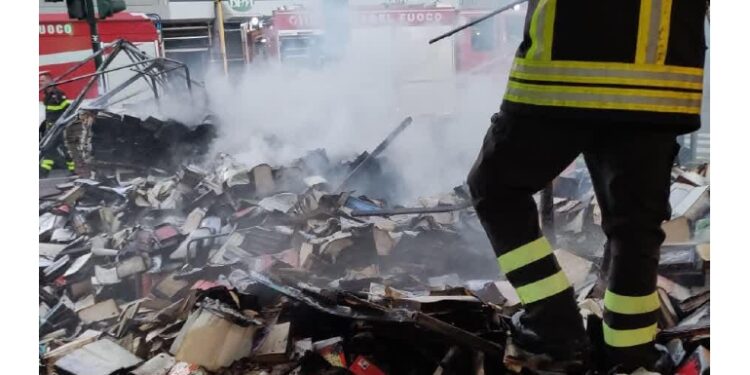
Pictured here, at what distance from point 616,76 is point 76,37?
1.80 meters

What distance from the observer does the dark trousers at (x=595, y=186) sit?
4.61 ft

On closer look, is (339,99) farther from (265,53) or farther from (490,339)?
(490,339)

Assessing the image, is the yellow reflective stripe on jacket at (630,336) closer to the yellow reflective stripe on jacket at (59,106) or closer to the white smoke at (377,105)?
the white smoke at (377,105)

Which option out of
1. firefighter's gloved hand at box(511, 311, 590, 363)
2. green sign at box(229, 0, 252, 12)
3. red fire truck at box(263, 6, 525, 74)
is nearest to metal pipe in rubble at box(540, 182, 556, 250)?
red fire truck at box(263, 6, 525, 74)

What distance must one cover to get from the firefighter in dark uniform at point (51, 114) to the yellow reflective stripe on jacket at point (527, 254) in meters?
1.59

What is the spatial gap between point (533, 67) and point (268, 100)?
1.59m

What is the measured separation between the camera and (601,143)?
1440mm

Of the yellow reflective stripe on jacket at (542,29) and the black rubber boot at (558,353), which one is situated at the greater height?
A: the yellow reflective stripe on jacket at (542,29)

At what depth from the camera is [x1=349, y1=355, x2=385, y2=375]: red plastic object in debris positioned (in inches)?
69.8

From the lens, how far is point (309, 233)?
2879mm

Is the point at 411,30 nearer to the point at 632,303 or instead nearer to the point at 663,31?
the point at 663,31

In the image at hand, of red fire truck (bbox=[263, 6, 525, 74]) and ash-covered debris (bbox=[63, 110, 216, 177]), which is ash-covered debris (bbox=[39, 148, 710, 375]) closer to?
ash-covered debris (bbox=[63, 110, 216, 177])

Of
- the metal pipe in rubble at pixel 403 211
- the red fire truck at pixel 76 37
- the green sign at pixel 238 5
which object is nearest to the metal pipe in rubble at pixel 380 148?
the metal pipe in rubble at pixel 403 211

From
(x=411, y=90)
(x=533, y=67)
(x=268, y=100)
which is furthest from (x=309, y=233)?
(x=533, y=67)
